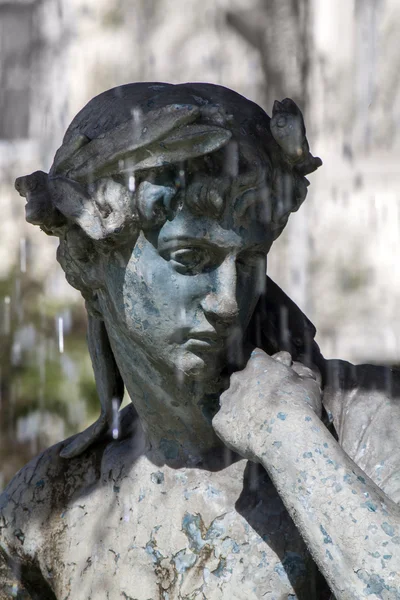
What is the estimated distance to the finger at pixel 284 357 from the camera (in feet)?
6.78

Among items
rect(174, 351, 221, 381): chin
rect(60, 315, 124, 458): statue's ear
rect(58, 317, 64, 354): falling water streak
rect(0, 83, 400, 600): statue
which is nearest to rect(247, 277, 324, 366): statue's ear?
rect(0, 83, 400, 600): statue

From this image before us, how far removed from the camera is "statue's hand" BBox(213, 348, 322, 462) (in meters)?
1.88

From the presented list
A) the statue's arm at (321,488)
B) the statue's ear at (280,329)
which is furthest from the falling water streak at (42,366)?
the statue's arm at (321,488)

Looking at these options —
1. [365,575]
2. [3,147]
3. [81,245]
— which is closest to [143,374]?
[81,245]

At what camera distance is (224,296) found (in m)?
2.01

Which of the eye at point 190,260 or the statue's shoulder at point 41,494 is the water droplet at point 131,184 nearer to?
the eye at point 190,260

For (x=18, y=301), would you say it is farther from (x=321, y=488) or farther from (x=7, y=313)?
(x=321, y=488)

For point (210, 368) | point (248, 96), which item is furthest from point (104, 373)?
point (248, 96)

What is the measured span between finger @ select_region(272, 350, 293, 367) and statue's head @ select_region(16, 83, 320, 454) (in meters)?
0.07

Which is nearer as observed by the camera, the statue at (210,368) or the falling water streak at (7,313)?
the statue at (210,368)

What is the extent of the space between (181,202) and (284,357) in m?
0.34

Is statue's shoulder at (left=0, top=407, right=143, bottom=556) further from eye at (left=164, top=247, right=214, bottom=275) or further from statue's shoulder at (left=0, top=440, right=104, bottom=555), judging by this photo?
eye at (left=164, top=247, right=214, bottom=275)

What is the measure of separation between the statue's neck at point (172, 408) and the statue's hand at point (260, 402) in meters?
0.14

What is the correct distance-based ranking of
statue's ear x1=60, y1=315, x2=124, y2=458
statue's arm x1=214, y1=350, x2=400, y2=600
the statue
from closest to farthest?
statue's arm x1=214, y1=350, x2=400, y2=600
the statue
statue's ear x1=60, y1=315, x2=124, y2=458
